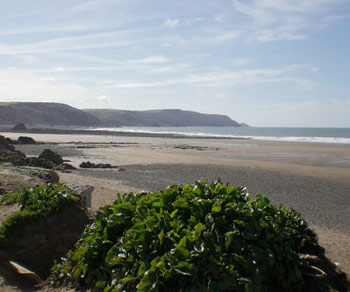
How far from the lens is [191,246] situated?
3.31 metres

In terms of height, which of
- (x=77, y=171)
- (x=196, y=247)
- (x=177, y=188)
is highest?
(x=177, y=188)

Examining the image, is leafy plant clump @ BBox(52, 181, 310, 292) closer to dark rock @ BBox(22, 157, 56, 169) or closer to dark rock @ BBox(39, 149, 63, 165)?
dark rock @ BBox(22, 157, 56, 169)

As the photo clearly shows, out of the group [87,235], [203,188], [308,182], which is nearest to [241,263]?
[203,188]

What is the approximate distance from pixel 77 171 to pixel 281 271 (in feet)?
48.5

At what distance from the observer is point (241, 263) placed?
330 cm

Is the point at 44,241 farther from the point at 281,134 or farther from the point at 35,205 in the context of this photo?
the point at 281,134

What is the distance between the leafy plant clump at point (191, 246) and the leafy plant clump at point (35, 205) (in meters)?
1.05

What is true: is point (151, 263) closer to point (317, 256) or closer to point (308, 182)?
point (317, 256)

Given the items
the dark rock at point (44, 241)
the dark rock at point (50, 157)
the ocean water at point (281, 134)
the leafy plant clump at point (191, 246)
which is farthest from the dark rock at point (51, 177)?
the ocean water at point (281, 134)

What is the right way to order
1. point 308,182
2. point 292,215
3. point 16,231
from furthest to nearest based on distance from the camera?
point 308,182 → point 16,231 → point 292,215

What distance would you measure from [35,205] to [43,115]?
143 metres

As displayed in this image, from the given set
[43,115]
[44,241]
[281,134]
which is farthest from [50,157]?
[43,115]

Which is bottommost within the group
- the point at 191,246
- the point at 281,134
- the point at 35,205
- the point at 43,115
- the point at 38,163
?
the point at 38,163

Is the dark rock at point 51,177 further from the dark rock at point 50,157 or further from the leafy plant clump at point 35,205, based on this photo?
the dark rock at point 50,157
